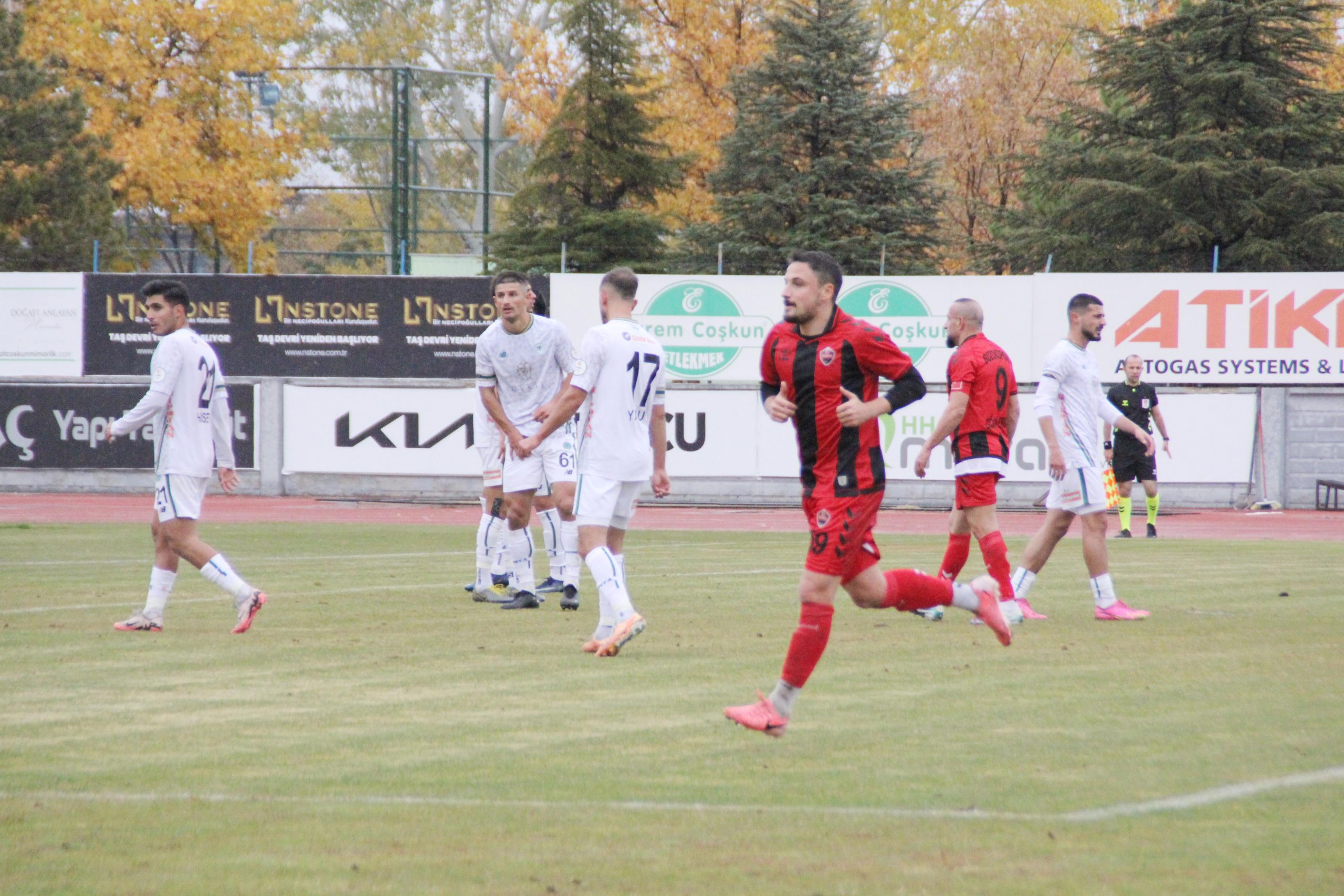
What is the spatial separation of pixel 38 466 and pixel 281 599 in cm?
1576

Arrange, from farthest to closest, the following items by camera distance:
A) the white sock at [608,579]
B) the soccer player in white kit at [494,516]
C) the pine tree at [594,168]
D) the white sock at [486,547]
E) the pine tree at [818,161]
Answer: the pine tree at [594,168] → the pine tree at [818,161] → the white sock at [486,547] → the soccer player in white kit at [494,516] → the white sock at [608,579]

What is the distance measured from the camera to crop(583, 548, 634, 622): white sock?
28.1ft

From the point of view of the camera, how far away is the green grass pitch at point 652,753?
4.46 m

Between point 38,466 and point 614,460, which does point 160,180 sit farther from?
point 614,460

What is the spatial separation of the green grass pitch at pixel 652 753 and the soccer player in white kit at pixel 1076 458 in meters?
0.33

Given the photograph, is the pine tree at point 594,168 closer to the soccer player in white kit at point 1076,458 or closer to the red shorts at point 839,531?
the soccer player in white kit at point 1076,458

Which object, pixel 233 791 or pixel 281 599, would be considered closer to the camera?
pixel 233 791

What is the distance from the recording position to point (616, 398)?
899cm

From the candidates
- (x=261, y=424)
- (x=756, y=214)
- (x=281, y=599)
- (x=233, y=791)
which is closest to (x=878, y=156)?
(x=756, y=214)

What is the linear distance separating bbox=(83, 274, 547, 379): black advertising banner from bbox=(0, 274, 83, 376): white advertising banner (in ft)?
0.65

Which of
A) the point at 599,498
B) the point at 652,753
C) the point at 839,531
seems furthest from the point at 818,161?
the point at 652,753

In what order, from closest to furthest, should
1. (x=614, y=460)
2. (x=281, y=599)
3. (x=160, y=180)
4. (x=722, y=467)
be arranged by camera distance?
(x=614, y=460)
(x=281, y=599)
(x=722, y=467)
(x=160, y=180)

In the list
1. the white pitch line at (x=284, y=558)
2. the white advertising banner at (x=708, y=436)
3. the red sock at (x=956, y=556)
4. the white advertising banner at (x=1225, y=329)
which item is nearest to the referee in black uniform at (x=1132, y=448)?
the white advertising banner at (x=708, y=436)

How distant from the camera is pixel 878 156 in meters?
34.4
